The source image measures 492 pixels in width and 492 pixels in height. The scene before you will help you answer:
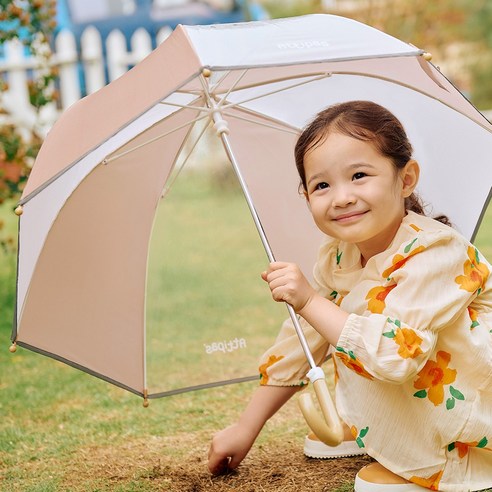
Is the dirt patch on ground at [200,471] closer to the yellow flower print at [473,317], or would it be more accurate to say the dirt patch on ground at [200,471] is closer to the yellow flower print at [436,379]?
the yellow flower print at [436,379]

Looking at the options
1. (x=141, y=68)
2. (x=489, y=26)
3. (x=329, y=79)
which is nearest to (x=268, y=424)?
(x=329, y=79)

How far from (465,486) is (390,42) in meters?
0.98

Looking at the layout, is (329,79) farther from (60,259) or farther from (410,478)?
(410,478)

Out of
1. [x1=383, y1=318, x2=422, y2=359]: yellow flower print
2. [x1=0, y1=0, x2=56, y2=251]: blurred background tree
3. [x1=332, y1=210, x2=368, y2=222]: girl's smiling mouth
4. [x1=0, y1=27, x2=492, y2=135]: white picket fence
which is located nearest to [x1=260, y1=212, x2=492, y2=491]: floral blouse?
[x1=383, y1=318, x2=422, y2=359]: yellow flower print

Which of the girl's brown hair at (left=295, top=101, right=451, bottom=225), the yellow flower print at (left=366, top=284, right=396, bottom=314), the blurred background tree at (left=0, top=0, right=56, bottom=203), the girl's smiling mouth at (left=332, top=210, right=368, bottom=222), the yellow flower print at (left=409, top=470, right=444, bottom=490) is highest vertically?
the blurred background tree at (left=0, top=0, right=56, bottom=203)

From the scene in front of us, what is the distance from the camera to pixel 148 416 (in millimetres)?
3088

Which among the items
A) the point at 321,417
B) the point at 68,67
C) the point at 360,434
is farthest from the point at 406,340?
the point at 68,67

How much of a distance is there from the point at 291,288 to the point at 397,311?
23 centimetres

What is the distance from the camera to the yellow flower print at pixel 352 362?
1939mm

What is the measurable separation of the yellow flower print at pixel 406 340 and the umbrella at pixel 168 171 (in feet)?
0.62

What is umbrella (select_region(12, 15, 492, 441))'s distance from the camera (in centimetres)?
205

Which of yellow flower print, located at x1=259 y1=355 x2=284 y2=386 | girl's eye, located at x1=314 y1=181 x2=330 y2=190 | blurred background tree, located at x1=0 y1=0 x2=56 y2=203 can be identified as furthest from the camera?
blurred background tree, located at x1=0 y1=0 x2=56 y2=203

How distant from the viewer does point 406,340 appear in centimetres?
190

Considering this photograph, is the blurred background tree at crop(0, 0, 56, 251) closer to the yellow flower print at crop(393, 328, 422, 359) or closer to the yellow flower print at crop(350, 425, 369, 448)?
the yellow flower print at crop(350, 425, 369, 448)
